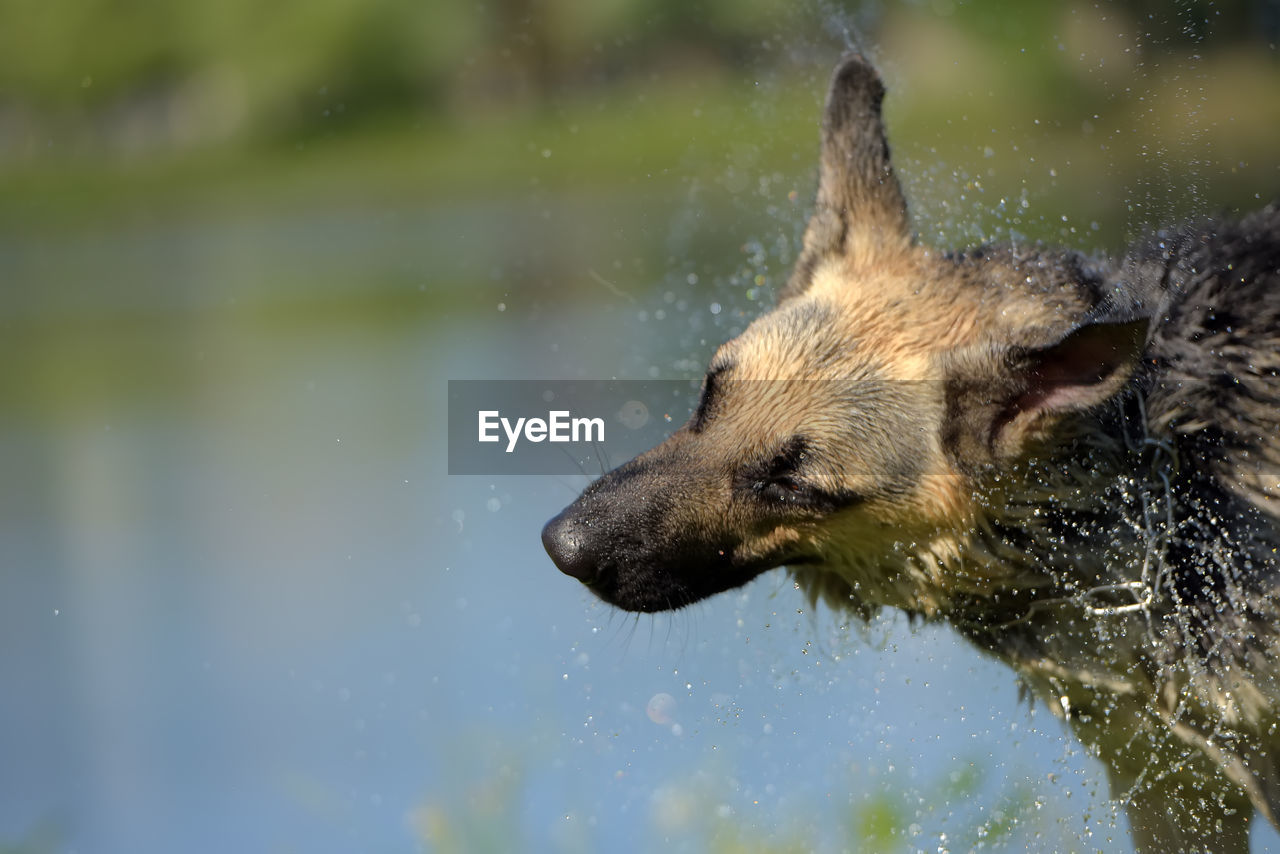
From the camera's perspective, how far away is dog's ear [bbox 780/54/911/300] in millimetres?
4609

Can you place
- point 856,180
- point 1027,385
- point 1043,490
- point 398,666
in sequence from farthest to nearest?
point 398,666, point 856,180, point 1043,490, point 1027,385

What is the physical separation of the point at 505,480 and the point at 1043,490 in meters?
4.87

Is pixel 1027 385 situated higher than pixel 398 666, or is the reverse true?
pixel 1027 385

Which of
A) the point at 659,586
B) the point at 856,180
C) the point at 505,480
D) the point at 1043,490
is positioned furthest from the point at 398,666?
the point at 1043,490

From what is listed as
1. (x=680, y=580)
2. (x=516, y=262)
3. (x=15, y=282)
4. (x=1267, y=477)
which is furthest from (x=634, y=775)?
(x=15, y=282)

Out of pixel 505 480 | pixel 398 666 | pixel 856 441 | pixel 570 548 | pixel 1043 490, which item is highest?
pixel 856 441

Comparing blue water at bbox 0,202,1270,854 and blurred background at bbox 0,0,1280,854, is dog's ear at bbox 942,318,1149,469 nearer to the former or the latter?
blue water at bbox 0,202,1270,854

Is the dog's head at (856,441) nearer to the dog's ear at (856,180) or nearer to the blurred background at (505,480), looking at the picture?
the dog's ear at (856,180)

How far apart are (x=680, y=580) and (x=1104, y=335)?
137 cm

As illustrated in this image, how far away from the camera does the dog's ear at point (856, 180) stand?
4609 mm

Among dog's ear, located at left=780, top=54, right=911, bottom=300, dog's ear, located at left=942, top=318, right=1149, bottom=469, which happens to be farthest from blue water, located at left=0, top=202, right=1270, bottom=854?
dog's ear, located at left=780, top=54, right=911, bottom=300

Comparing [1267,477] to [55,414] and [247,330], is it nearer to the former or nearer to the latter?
[55,414]

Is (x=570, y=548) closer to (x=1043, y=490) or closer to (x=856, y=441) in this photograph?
(x=856, y=441)

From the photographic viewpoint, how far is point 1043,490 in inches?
155
